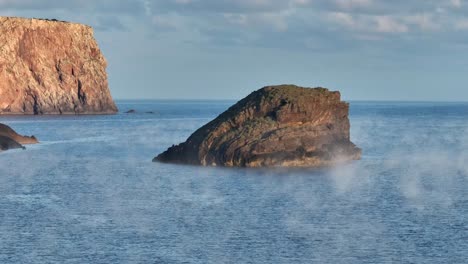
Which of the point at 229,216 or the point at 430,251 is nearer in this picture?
the point at 430,251

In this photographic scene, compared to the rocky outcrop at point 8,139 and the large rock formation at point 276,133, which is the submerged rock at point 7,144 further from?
the large rock formation at point 276,133

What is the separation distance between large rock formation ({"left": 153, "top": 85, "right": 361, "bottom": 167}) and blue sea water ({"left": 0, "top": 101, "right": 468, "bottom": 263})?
2.14 meters

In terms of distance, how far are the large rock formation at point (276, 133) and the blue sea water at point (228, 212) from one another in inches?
84.2

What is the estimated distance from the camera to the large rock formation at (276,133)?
92875 mm

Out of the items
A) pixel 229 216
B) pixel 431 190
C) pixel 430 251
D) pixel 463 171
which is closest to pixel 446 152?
pixel 463 171

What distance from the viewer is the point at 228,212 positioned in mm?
67250

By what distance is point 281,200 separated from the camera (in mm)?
74500

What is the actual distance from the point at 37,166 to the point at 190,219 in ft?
147

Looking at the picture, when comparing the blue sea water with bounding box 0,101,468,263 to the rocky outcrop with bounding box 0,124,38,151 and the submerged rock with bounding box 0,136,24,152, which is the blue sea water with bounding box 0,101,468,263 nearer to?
the submerged rock with bounding box 0,136,24,152

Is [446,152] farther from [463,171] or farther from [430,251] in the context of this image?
[430,251]

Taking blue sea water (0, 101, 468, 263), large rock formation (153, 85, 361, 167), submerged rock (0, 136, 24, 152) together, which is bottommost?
blue sea water (0, 101, 468, 263)

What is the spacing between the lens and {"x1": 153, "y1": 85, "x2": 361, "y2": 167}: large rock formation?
305 feet

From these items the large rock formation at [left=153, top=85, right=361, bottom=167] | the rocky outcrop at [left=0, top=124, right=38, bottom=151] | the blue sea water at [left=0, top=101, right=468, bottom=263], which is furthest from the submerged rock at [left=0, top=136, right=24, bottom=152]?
the large rock formation at [left=153, top=85, right=361, bottom=167]

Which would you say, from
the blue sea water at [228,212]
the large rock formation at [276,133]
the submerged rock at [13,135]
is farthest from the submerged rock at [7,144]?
the large rock formation at [276,133]
